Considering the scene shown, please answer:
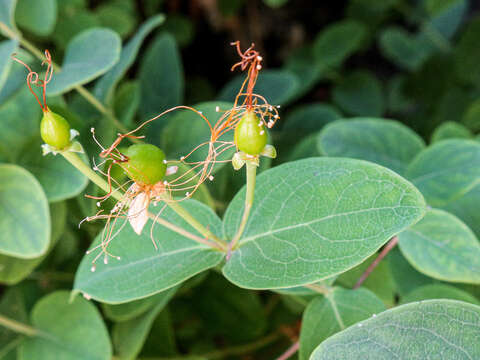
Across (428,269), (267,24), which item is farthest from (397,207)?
(267,24)

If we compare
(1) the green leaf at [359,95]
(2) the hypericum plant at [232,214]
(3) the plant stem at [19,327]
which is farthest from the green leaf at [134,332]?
(1) the green leaf at [359,95]

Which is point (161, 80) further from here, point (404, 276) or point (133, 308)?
point (404, 276)

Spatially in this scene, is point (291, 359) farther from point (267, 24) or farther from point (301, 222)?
point (267, 24)

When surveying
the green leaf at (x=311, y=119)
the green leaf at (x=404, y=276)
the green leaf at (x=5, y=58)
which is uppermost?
the green leaf at (x=5, y=58)

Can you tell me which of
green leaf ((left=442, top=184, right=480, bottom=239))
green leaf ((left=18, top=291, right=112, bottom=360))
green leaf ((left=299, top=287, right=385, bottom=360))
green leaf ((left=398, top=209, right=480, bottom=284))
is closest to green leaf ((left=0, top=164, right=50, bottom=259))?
green leaf ((left=18, top=291, right=112, bottom=360))

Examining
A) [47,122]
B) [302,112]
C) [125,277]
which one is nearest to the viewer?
[47,122]

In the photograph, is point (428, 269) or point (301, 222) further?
point (428, 269)

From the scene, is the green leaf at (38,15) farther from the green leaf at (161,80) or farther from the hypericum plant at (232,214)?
the green leaf at (161,80)

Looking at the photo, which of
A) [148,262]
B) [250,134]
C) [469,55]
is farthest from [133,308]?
[469,55]
